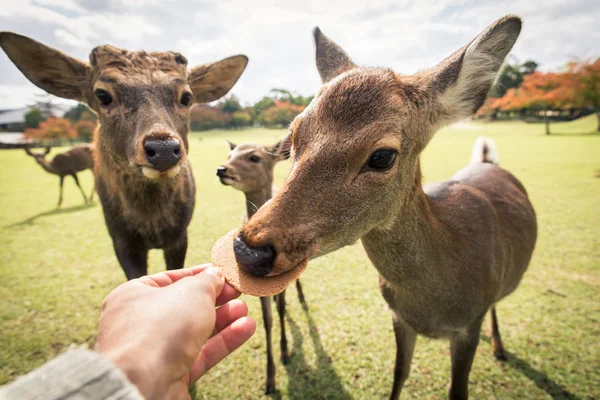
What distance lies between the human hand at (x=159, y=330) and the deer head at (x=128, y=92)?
1.41 m

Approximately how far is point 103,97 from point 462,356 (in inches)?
157

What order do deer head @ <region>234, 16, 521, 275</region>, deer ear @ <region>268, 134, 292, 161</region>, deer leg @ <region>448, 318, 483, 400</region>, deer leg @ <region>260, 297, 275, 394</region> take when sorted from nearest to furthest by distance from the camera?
deer head @ <region>234, 16, 521, 275</region>, deer leg @ <region>448, 318, 483, 400</region>, deer ear @ <region>268, 134, 292, 161</region>, deer leg @ <region>260, 297, 275, 394</region>

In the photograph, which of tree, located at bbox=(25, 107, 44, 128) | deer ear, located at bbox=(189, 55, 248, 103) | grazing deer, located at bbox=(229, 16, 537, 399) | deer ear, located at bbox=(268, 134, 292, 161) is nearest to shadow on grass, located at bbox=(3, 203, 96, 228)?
deer ear, located at bbox=(189, 55, 248, 103)

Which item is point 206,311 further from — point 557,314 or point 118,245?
point 557,314

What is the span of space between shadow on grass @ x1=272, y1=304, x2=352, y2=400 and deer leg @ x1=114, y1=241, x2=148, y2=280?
200 centimetres

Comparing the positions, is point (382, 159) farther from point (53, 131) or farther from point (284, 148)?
point (53, 131)

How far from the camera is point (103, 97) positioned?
10.0 ft

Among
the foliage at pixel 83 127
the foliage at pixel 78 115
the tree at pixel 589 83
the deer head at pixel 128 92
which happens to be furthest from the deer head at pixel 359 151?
the foliage at pixel 78 115

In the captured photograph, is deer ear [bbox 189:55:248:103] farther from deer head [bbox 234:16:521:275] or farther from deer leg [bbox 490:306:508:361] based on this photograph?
deer leg [bbox 490:306:508:361]

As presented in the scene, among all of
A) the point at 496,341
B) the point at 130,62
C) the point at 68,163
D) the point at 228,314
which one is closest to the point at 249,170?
the point at 130,62

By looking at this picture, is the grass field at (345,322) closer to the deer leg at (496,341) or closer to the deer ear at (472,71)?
the deer leg at (496,341)

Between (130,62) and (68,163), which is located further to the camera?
(68,163)

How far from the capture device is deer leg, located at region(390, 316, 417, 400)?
112 inches

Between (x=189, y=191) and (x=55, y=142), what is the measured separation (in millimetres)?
67230
